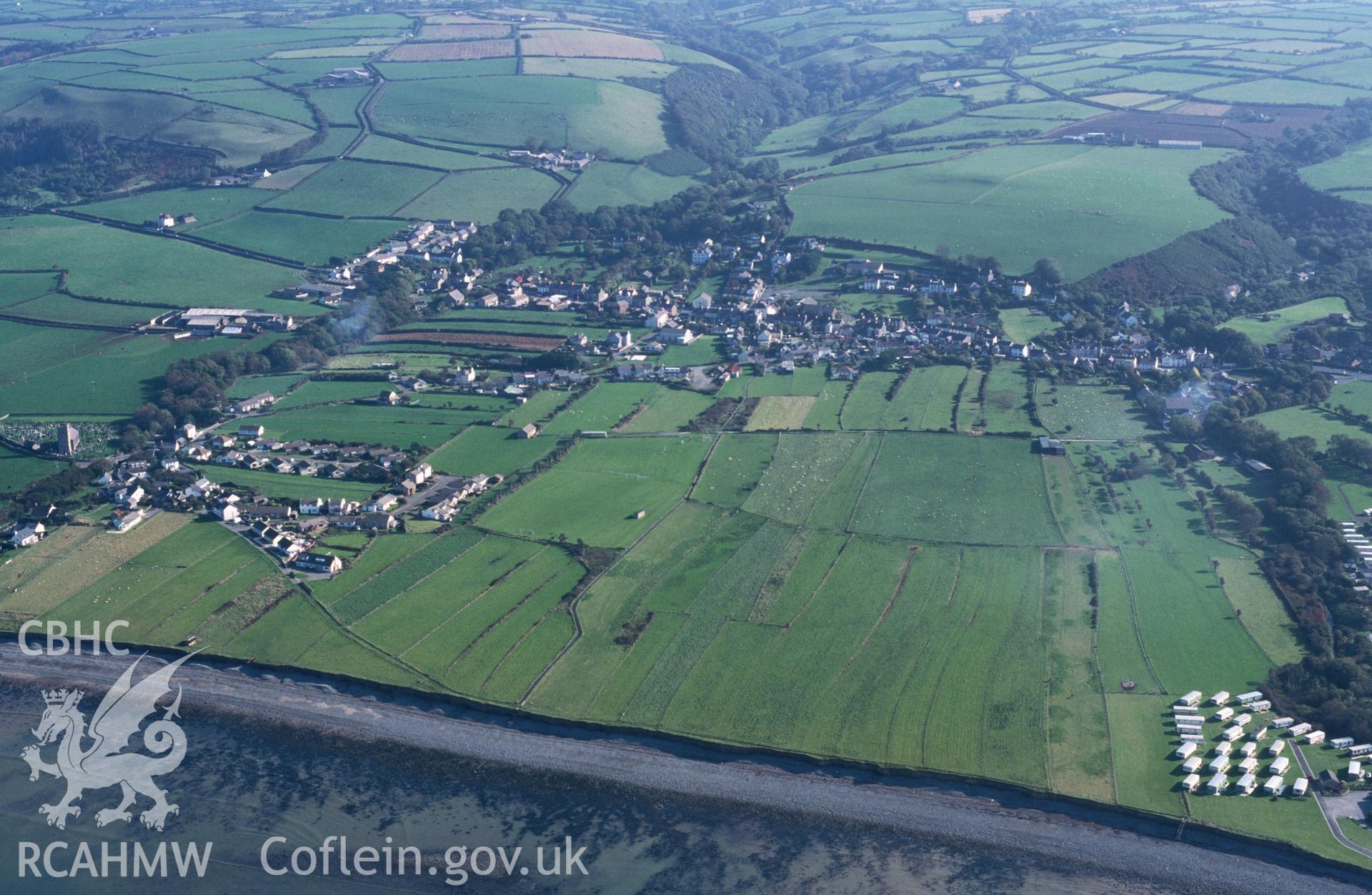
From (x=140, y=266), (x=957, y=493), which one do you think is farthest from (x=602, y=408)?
(x=140, y=266)

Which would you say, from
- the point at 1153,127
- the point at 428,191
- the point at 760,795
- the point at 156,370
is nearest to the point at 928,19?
the point at 1153,127

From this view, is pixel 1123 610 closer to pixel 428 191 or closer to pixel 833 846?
pixel 833 846

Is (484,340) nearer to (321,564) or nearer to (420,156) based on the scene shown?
(321,564)

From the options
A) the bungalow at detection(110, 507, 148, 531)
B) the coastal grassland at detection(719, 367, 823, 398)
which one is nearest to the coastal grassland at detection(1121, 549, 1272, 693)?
the coastal grassland at detection(719, 367, 823, 398)

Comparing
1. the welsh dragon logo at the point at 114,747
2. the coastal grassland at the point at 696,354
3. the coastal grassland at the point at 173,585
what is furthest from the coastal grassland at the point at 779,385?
the welsh dragon logo at the point at 114,747

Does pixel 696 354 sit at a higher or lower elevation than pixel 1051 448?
lower
